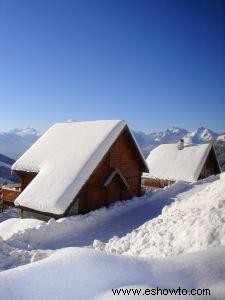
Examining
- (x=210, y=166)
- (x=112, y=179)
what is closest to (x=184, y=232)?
(x=112, y=179)

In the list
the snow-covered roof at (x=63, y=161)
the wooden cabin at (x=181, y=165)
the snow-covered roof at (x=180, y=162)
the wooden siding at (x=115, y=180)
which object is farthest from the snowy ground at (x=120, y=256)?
the wooden cabin at (x=181, y=165)

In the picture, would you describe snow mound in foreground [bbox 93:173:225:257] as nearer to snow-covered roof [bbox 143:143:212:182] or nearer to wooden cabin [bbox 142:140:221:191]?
snow-covered roof [bbox 143:143:212:182]

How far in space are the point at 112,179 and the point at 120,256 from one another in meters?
12.3

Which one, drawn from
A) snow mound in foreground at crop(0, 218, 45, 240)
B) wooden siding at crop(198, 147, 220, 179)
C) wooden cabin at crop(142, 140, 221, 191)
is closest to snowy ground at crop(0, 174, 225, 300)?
snow mound in foreground at crop(0, 218, 45, 240)

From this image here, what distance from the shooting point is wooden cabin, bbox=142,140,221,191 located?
106ft

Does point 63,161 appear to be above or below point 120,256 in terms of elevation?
below

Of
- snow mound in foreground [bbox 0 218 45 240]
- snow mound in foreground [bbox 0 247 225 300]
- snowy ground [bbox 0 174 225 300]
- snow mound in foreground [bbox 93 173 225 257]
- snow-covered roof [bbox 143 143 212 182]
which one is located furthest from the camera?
snow-covered roof [bbox 143 143 212 182]

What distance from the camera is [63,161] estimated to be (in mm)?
17922

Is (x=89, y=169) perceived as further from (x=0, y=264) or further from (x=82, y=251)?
(x=82, y=251)

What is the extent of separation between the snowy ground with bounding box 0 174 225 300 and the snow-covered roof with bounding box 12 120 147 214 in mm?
1273

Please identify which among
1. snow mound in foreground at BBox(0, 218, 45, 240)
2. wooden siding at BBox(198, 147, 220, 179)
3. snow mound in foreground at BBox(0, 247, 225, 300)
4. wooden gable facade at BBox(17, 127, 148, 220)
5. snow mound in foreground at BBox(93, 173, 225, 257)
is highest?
snow mound in foreground at BBox(0, 247, 225, 300)

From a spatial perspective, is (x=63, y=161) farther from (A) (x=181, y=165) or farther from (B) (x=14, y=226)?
(A) (x=181, y=165)

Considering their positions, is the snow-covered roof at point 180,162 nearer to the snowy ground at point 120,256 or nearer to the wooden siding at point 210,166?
the wooden siding at point 210,166

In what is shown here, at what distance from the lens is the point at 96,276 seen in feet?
17.9
